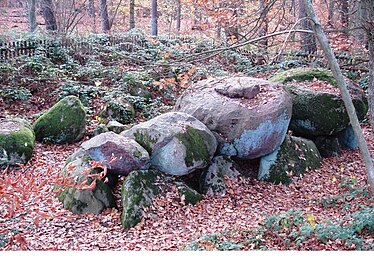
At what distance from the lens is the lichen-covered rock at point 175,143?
5914 millimetres

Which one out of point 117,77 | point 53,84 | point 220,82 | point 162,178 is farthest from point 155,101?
point 162,178

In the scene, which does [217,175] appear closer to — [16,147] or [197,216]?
[197,216]

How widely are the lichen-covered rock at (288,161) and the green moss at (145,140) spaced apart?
6.98 ft

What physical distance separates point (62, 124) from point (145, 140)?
8.98 feet

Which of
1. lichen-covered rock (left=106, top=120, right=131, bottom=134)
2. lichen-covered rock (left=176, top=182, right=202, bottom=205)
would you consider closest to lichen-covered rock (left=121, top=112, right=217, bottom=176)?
lichen-covered rock (left=176, top=182, right=202, bottom=205)

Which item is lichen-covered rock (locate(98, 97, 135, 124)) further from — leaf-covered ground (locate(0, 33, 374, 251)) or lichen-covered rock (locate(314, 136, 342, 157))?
lichen-covered rock (locate(314, 136, 342, 157))

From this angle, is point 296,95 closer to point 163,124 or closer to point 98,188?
point 163,124

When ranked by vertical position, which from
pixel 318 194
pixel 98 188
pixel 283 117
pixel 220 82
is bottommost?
pixel 318 194

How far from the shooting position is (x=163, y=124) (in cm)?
618

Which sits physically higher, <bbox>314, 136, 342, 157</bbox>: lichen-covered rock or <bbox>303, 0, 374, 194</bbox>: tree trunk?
<bbox>303, 0, 374, 194</bbox>: tree trunk

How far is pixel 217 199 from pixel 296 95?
304cm

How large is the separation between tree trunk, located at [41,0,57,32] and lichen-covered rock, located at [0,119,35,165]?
687 cm

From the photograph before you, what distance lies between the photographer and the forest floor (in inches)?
179

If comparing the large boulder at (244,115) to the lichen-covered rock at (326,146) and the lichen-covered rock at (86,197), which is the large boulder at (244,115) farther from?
the lichen-covered rock at (86,197)
